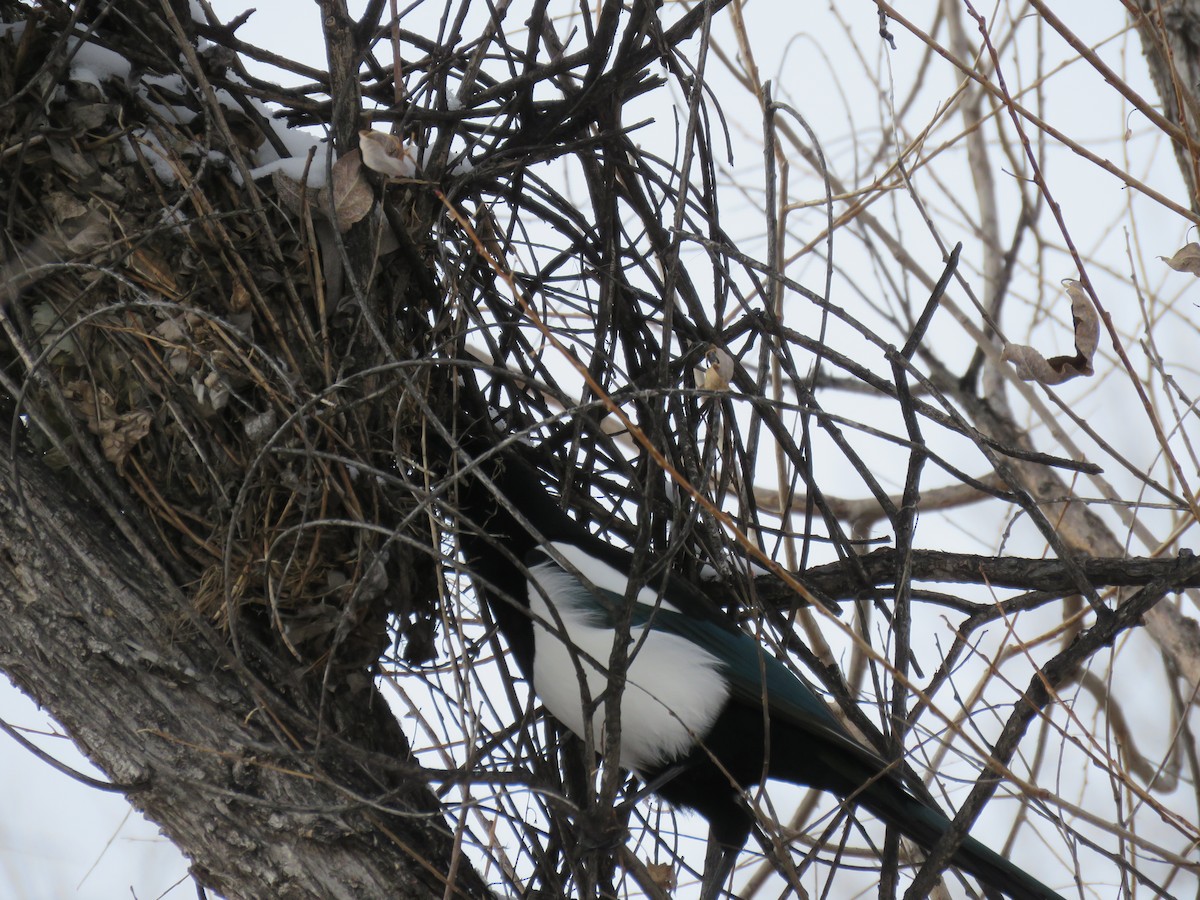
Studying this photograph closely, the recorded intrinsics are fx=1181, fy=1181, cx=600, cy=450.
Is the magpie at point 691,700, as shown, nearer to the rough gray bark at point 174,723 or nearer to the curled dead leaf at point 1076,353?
the rough gray bark at point 174,723

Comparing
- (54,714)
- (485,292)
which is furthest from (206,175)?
(54,714)

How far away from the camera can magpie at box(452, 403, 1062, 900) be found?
49.4 inches

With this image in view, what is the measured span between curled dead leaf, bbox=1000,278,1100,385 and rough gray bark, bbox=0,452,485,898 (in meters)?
0.73

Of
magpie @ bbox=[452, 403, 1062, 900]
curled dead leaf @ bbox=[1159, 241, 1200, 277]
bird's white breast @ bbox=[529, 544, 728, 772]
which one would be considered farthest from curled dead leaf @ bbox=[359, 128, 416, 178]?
curled dead leaf @ bbox=[1159, 241, 1200, 277]

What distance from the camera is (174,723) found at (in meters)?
1.18

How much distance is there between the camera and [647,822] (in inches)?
53.9

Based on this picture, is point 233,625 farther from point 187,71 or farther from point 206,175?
point 187,71

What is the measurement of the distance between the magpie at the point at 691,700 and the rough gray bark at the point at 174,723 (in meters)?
0.24

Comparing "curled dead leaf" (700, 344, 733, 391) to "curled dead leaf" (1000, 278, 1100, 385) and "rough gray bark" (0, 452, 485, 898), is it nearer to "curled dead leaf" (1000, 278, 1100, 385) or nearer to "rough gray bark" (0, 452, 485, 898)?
"curled dead leaf" (1000, 278, 1100, 385)

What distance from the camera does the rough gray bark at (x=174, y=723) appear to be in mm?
1168

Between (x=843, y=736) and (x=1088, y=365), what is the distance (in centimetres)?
46

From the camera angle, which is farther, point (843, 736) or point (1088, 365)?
point (843, 736)

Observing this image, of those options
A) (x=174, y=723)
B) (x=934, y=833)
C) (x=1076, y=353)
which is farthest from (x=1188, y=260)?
(x=174, y=723)

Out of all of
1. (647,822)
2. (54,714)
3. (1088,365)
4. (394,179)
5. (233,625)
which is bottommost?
(54,714)
